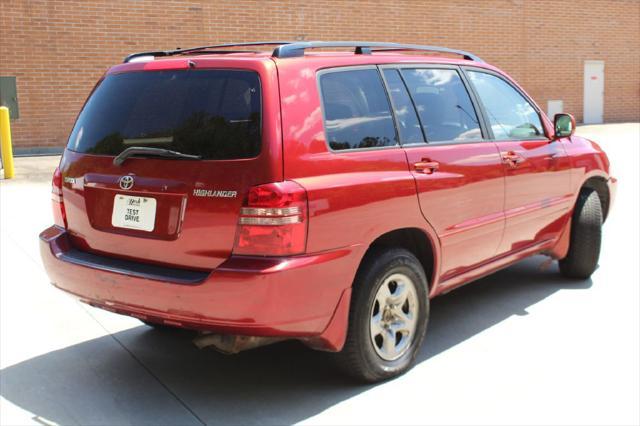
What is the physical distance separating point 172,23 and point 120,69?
1326 cm

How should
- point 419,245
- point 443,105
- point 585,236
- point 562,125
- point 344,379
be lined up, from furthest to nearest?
point 585,236 → point 562,125 → point 443,105 → point 419,245 → point 344,379

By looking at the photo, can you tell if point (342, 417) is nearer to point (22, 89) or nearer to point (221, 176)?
point (221, 176)

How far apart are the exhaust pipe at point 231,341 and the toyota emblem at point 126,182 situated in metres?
0.85

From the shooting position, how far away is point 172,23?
55.5ft

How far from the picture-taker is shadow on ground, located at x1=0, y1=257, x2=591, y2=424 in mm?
3879

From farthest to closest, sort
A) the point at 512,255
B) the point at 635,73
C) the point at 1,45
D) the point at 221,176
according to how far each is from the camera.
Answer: the point at 635,73
the point at 1,45
the point at 512,255
the point at 221,176

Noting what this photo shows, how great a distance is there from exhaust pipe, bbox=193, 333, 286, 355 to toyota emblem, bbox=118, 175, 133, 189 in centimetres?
85

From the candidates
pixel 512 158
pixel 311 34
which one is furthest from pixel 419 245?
pixel 311 34

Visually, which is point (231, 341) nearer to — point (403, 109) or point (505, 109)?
point (403, 109)

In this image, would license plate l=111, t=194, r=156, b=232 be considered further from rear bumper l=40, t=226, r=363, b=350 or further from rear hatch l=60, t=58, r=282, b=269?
rear bumper l=40, t=226, r=363, b=350

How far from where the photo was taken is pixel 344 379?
166 inches

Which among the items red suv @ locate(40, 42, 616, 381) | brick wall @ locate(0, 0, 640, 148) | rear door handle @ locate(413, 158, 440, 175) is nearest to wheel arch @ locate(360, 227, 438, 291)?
red suv @ locate(40, 42, 616, 381)

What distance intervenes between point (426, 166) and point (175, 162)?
1.47 m

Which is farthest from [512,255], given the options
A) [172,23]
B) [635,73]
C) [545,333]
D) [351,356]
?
[635,73]
